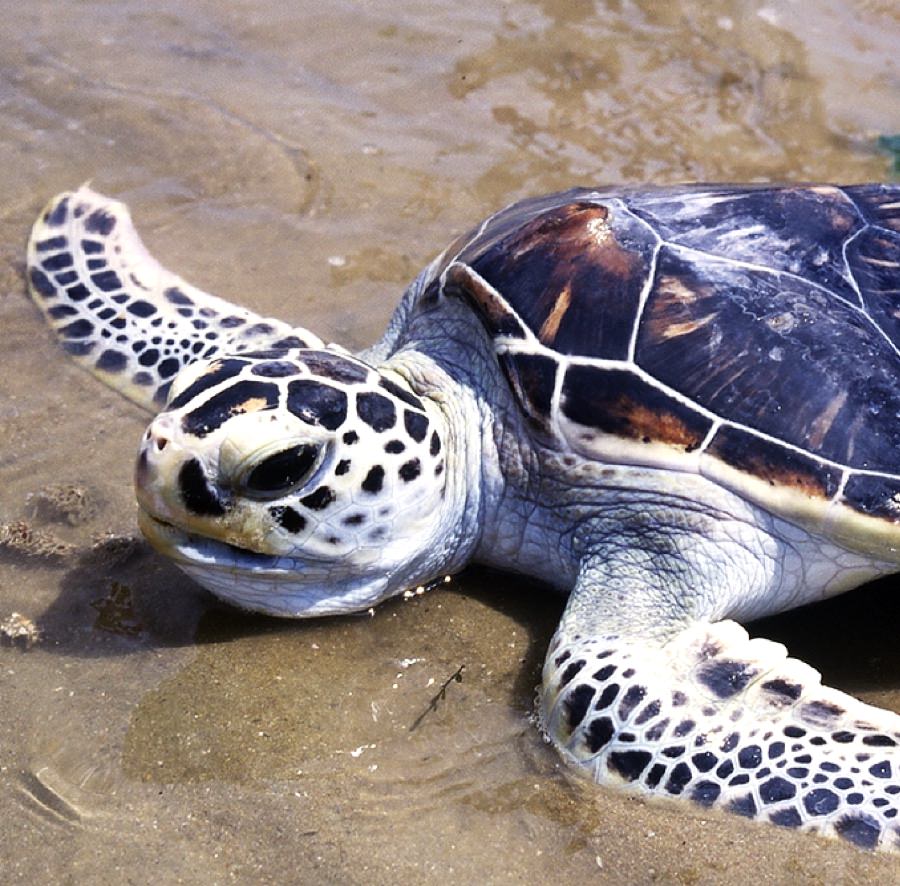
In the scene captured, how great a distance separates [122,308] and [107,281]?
180 millimetres

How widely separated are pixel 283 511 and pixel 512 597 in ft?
2.28

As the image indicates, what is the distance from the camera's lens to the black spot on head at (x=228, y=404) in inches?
92.5

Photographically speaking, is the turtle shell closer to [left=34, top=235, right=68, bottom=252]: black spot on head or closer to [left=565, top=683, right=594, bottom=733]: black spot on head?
[left=565, top=683, right=594, bottom=733]: black spot on head

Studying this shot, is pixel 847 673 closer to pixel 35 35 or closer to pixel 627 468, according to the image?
pixel 627 468

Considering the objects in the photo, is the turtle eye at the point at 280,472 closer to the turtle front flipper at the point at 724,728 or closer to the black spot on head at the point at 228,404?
the black spot on head at the point at 228,404

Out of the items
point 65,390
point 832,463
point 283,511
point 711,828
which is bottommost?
point 65,390

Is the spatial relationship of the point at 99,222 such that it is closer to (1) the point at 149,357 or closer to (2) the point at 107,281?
(2) the point at 107,281

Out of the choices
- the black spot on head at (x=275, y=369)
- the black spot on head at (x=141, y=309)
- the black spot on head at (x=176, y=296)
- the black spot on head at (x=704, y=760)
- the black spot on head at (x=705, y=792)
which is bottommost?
the black spot on head at (x=141, y=309)

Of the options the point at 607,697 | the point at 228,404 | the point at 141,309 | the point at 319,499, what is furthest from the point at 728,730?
the point at 141,309

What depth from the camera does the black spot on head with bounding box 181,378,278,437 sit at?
235cm

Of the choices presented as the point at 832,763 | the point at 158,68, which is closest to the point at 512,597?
the point at 832,763

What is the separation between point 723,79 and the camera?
5.06m

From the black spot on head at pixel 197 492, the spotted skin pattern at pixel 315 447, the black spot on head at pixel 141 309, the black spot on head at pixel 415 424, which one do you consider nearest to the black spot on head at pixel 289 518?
the spotted skin pattern at pixel 315 447

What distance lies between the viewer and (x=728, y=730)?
2.24m
